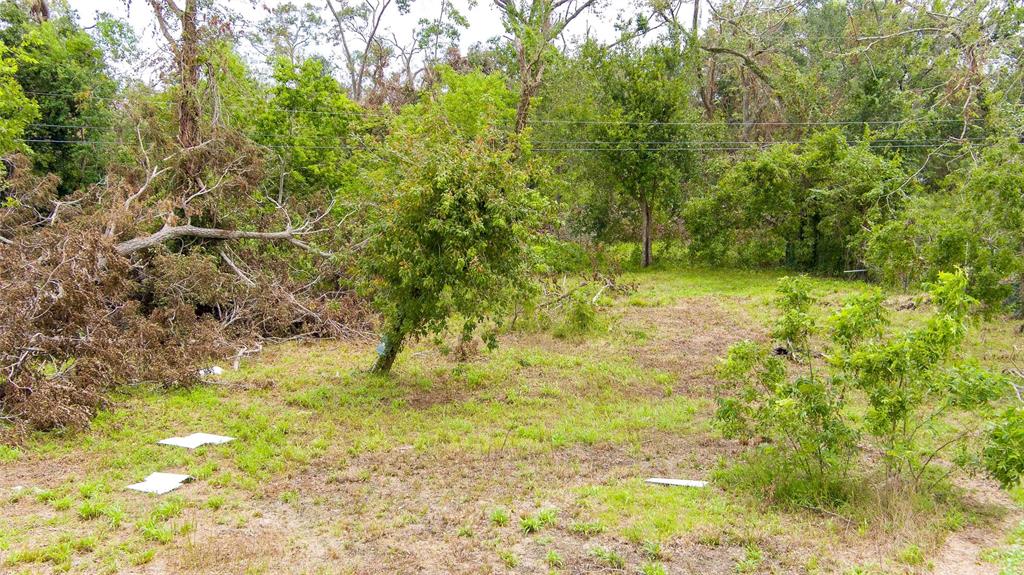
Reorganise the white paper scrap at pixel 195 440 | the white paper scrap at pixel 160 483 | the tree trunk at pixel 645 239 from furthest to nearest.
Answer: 1. the tree trunk at pixel 645 239
2. the white paper scrap at pixel 195 440
3. the white paper scrap at pixel 160 483

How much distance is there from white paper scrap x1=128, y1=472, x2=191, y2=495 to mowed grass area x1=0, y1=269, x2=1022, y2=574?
0.11 metres

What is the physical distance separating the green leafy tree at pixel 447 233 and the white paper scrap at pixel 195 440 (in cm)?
250

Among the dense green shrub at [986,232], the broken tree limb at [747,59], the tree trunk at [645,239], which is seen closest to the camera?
the dense green shrub at [986,232]

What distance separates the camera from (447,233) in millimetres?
7922

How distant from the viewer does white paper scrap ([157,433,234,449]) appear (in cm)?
657

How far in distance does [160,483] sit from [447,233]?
3.90m

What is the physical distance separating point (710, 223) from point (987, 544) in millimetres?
16002

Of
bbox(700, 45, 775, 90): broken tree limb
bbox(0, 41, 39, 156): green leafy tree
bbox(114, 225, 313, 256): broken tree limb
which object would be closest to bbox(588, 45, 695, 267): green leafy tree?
bbox(700, 45, 775, 90): broken tree limb

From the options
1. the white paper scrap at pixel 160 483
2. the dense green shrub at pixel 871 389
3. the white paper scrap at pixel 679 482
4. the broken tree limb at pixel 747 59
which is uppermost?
the broken tree limb at pixel 747 59

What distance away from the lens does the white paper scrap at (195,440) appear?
6566 millimetres

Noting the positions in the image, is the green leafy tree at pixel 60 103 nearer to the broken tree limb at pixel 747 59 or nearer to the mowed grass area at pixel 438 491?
the mowed grass area at pixel 438 491

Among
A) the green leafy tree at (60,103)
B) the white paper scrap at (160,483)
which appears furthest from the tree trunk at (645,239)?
the white paper scrap at (160,483)

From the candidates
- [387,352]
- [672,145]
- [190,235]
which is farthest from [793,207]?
[190,235]

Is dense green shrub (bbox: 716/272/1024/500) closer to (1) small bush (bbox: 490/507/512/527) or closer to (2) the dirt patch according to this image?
(1) small bush (bbox: 490/507/512/527)
